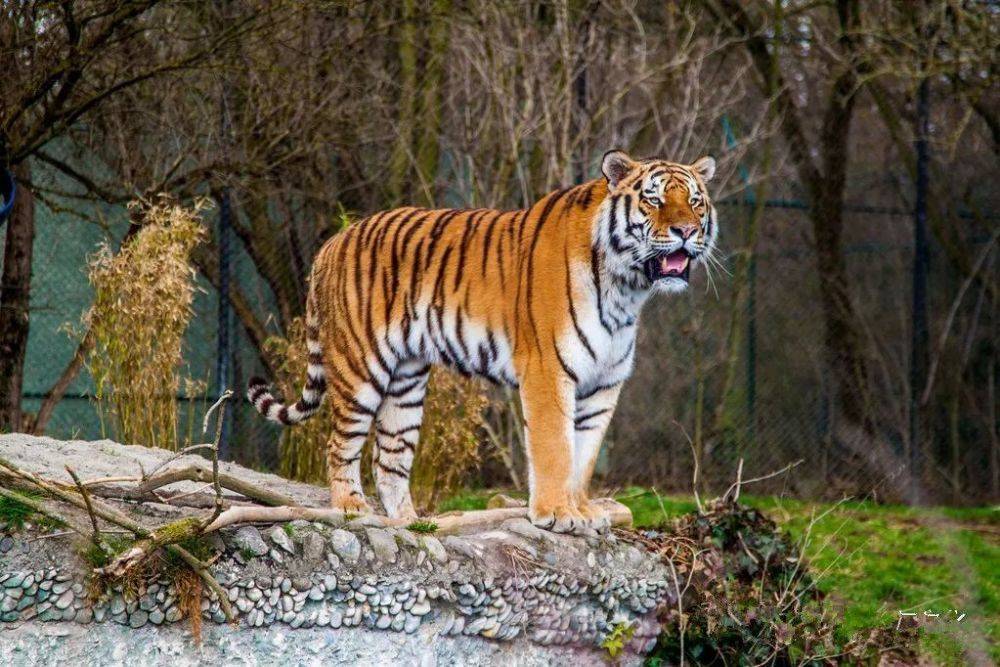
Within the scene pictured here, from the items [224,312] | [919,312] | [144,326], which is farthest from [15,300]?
[919,312]

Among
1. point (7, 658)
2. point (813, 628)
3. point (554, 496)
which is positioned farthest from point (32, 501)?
point (813, 628)

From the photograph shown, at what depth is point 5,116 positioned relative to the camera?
6.78 metres

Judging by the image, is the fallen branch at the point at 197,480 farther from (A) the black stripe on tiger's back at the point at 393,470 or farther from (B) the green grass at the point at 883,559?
(B) the green grass at the point at 883,559

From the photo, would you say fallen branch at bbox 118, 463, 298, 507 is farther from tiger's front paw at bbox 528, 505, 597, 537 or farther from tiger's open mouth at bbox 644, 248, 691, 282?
tiger's open mouth at bbox 644, 248, 691, 282

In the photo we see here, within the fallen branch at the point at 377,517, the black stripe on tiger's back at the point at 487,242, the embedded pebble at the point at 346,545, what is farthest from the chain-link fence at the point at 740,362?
the embedded pebble at the point at 346,545

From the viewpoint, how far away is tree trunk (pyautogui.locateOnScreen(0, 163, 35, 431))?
25.9 ft

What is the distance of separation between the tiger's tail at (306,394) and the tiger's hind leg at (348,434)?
255 millimetres

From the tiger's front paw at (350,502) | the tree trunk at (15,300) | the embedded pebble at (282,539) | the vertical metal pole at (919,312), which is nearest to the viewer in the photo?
the embedded pebble at (282,539)

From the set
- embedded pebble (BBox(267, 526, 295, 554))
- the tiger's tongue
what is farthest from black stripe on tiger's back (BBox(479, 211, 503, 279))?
embedded pebble (BBox(267, 526, 295, 554))

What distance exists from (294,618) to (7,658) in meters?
Result: 0.92

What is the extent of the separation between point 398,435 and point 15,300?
339cm

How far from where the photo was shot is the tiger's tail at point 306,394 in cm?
583

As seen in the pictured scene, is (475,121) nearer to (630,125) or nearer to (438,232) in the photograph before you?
(630,125)

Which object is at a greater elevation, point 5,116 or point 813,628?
point 5,116
